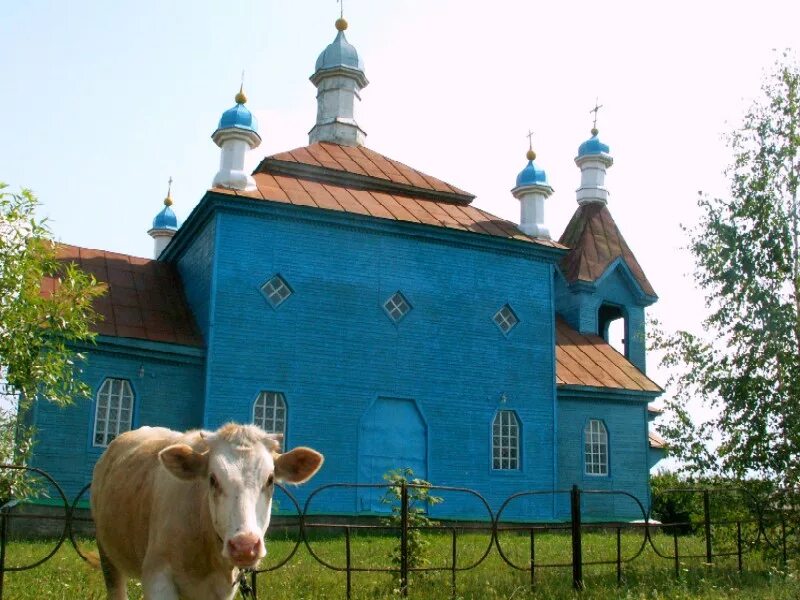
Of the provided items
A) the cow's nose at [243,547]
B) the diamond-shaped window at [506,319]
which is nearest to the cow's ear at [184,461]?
the cow's nose at [243,547]

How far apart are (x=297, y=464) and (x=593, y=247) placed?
22.9 metres

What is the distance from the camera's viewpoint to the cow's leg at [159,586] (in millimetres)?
4641

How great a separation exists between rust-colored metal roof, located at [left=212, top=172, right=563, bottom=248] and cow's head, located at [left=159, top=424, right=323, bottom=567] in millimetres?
12914

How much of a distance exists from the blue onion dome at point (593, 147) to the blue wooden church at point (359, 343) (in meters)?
8.61

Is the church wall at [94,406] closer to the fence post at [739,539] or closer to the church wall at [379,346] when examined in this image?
the church wall at [379,346]

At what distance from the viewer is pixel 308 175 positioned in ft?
65.7

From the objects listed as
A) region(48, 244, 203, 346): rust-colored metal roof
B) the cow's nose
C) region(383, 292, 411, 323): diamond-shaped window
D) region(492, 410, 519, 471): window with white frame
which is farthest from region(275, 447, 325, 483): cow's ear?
region(492, 410, 519, 471): window with white frame

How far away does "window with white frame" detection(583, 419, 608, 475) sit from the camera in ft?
70.1

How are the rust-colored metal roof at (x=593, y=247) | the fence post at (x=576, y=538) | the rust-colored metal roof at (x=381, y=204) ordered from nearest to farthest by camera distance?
the fence post at (x=576, y=538) → the rust-colored metal roof at (x=381, y=204) → the rust-colored metal roof at (x=593, y=247)

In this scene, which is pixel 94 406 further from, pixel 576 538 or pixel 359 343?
pixel 576 538

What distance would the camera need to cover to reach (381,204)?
19344 millimetres

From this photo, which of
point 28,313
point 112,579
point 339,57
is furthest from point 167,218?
point 112,579

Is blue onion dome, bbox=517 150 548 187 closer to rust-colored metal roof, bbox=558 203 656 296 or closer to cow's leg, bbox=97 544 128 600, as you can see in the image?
rust-colored metal roof, bbox=558 203 656 296

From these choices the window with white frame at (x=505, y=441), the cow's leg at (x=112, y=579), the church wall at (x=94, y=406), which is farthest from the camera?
the window with white frame at (x=505, y=441)
